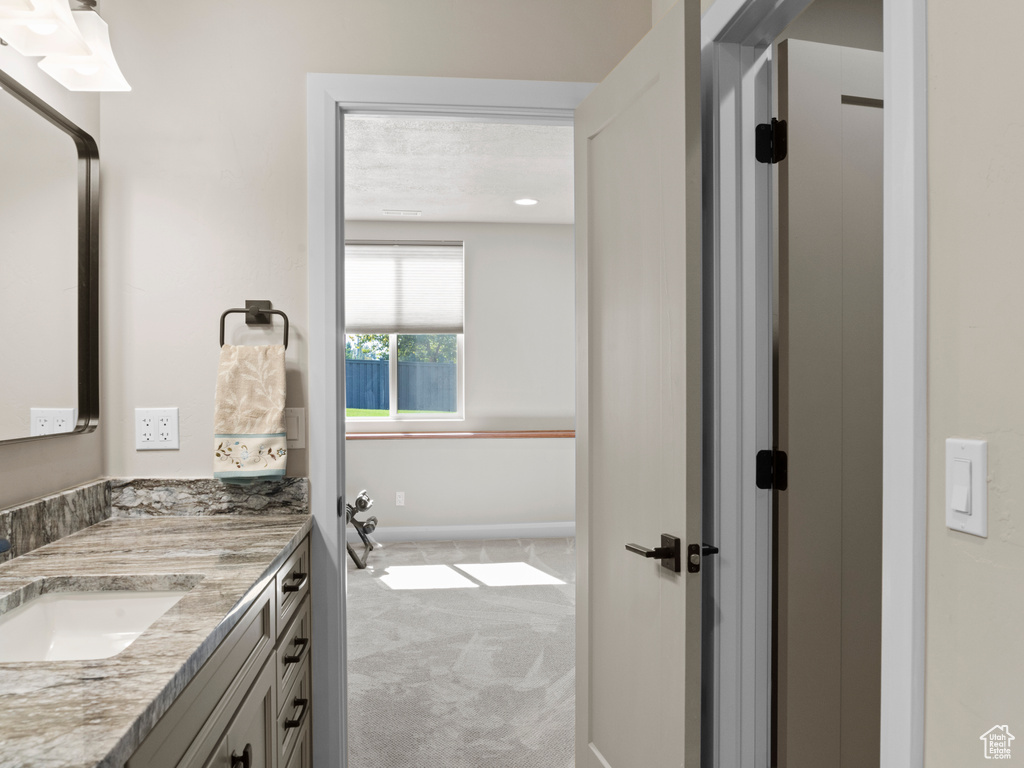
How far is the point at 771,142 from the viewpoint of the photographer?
1535 millimetres

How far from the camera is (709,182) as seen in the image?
157cm

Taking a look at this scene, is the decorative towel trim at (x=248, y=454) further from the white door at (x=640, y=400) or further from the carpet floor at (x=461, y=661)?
the carpet floor at (x=461, y=661)

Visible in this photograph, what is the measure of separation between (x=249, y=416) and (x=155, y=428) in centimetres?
29

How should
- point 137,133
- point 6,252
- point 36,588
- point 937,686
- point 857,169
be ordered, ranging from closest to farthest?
point 937,686
point 36,588
point 6,252
point 857,169
point 137,133

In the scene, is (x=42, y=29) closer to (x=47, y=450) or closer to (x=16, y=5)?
(x=16, y=5)

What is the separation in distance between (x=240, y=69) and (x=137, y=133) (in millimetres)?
338

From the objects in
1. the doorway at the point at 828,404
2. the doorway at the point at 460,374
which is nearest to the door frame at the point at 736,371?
the doorway at the point at 828,404

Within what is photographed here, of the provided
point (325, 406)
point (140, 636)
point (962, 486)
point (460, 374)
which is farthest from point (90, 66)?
point (460, 374)

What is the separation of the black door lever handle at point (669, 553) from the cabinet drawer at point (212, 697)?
79 cm

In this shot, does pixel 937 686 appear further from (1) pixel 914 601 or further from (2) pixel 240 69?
(2) pixel 240 69

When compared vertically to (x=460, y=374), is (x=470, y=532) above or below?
below

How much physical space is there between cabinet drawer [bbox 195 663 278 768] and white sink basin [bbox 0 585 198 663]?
0.24 meters

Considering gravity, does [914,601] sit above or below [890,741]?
above

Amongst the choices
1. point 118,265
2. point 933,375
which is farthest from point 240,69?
point 933,375
